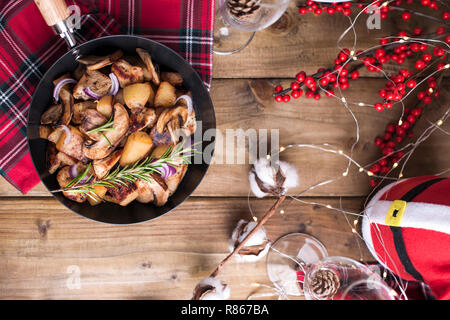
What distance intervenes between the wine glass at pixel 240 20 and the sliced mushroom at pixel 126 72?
1.04 feet

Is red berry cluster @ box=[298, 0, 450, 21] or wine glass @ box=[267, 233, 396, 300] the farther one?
red berry cluster @ box=[298, 0, 450, 21]

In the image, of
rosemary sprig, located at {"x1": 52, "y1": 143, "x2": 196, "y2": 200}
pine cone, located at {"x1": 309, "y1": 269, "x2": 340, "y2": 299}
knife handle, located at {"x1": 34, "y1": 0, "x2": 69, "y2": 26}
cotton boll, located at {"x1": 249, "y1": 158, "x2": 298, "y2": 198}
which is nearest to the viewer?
knife handle, located at {"x1": 34, "y1": 0, "x2": 69, "y2": 26}

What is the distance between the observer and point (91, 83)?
0.90m

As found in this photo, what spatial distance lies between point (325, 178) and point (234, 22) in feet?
1.86

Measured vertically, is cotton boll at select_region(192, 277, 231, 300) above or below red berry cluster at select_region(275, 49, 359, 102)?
below

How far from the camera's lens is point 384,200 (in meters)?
1.05

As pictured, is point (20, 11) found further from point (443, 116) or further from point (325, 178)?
point (443, 116)

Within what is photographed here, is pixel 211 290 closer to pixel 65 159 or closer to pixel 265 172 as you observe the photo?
pixel 265 172

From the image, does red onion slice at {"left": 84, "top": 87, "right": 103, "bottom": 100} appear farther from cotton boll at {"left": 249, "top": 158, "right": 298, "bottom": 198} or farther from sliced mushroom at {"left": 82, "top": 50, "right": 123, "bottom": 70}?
cotton boll at {"left": 249, "top": 158, "right": 298, "bottom": 198}

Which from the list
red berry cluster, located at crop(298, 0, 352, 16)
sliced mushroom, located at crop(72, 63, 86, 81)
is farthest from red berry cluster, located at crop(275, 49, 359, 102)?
sliced mushroom, located at crop(72, 63, 86, 81)

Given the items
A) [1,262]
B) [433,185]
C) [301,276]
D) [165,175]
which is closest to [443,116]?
[433,185]

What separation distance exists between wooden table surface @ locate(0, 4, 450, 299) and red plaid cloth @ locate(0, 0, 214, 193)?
0.36 ft

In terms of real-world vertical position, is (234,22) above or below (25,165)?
above

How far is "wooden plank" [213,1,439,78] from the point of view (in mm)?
1149
